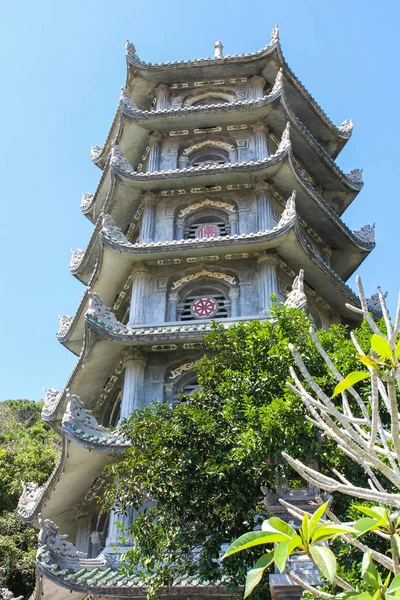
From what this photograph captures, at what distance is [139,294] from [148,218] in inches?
92.9

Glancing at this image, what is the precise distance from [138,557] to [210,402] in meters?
2.25

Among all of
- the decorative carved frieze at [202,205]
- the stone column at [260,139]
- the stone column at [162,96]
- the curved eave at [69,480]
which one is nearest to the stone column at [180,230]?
the decorative carved frieze at [202,205]

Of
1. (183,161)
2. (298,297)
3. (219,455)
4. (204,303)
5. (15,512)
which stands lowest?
(219,455)

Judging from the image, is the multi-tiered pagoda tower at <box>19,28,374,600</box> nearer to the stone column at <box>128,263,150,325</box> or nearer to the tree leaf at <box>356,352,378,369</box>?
the stone column at <box>128,263,150,325</box>

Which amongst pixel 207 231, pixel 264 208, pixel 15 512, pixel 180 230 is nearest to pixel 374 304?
pixel 264 208

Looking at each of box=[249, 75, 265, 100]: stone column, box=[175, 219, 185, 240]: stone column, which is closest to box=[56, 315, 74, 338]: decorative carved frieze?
box=[175, 219, 185, 240]: stone column

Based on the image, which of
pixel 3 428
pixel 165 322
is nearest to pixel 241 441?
pixel 165 322

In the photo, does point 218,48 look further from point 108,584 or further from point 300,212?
point 108,584

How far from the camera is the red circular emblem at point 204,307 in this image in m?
14.6

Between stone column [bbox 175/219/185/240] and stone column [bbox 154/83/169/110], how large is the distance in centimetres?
420

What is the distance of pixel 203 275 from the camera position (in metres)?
15.2

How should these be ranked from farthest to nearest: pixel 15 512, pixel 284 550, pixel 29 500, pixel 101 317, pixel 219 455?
pixel 15 512
pixel 29 500
pixel 101 317
pixel 219 455
pixel 284 550

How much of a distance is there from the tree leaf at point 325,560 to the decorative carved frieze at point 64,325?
14603 mm

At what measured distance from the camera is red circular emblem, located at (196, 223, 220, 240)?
631 inches
